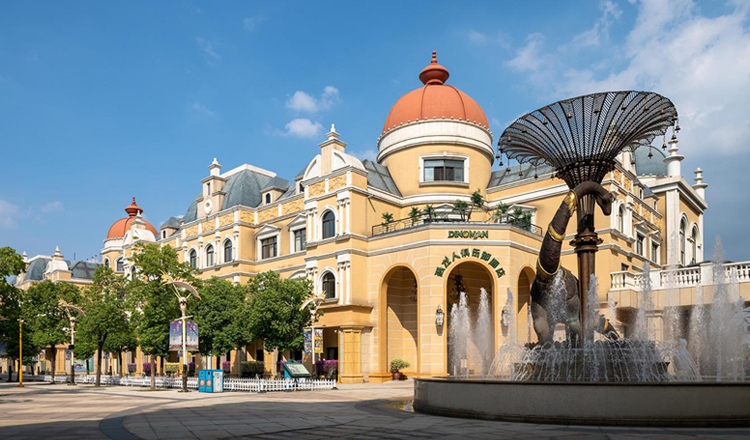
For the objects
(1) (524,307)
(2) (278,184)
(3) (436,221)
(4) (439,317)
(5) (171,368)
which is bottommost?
(5) (171,368)

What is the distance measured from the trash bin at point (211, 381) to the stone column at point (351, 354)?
9414 millimetres

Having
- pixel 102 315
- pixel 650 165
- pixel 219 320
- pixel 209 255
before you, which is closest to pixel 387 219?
pixel 219 320

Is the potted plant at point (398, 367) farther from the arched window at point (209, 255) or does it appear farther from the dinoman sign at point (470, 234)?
the arched window at point (209, 255)

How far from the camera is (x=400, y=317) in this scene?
3750 cm

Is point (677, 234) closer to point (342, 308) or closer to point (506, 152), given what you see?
point (342, 308)

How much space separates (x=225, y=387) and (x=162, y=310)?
5.92m

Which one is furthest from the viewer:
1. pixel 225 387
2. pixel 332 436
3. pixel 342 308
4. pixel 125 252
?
pixel 125 252

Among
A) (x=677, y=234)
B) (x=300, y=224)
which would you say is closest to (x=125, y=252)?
(x=300, y=224)

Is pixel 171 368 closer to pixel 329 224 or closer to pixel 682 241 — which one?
pixel 329 224

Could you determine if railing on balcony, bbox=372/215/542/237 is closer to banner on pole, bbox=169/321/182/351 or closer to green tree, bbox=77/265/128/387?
banner on pole, bbox=169/321/182/351

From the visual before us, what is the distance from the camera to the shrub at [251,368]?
132ft

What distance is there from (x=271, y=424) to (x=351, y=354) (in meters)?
21.1

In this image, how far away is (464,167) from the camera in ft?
135

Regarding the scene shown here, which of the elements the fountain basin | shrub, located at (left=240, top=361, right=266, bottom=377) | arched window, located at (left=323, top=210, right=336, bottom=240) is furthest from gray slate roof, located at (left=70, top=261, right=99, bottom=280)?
the fountain basin
